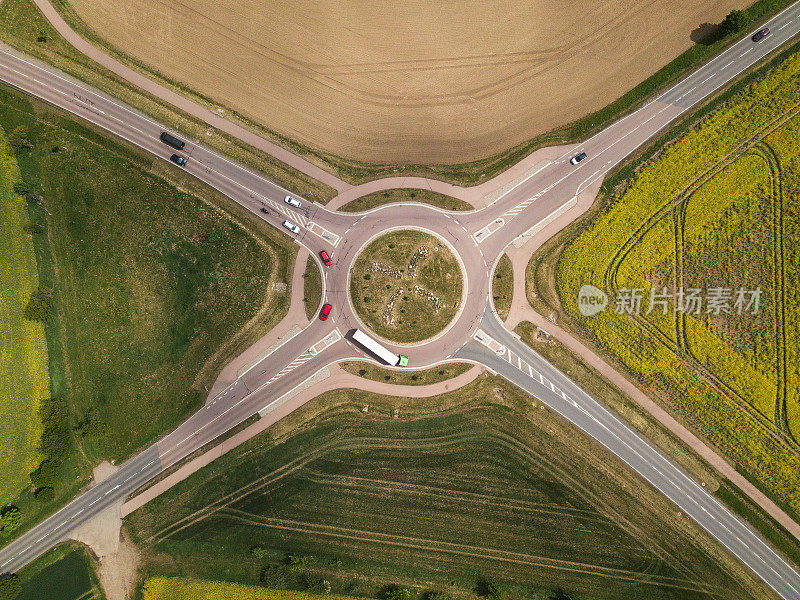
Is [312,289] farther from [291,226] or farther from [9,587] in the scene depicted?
[9,587]

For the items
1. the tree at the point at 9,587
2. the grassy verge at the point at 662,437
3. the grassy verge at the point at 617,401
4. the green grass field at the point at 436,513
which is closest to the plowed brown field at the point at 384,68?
the grassy verge at the point at 617,401

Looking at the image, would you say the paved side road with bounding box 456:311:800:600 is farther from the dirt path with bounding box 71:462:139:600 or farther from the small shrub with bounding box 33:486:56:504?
the small shrub with bounding box 33:486:56:504

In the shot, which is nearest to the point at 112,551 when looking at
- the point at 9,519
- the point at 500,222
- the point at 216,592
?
the point at 9,519

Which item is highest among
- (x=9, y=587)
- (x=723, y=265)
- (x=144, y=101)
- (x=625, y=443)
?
(x=144, y=101)

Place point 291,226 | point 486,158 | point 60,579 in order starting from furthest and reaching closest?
point 486,158 < point 291,226 < point 60,579

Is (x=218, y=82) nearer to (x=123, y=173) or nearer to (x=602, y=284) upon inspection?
(x=123, y=173)

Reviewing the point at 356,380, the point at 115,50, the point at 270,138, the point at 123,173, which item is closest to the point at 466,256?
the point at 356,380

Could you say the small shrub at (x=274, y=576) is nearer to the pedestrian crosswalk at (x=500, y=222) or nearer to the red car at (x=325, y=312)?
the red car at (x=325, y=312)
